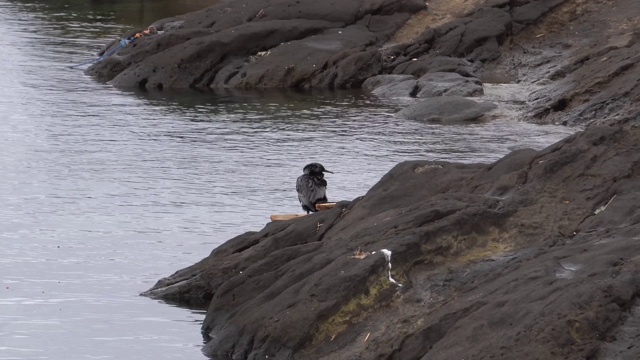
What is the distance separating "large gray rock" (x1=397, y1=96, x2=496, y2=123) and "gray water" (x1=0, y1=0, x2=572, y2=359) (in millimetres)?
604

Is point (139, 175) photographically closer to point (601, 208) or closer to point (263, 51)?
point (263, 51)

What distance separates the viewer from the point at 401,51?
37906 mm

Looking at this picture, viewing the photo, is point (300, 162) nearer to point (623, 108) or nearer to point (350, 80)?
point (623, 108)

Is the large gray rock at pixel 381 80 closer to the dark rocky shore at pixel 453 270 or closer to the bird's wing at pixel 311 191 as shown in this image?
the bird's wing at pixel 311 191

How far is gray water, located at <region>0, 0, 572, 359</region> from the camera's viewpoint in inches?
675

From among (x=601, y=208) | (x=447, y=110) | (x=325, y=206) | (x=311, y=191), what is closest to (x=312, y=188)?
(x=311, y=191)

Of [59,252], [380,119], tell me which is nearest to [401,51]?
[380,119]

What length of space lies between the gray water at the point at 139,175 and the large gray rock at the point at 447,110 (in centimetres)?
60

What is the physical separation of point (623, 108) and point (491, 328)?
1808 cm

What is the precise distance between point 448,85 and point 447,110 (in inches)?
96.0

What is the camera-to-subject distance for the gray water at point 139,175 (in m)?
17.1

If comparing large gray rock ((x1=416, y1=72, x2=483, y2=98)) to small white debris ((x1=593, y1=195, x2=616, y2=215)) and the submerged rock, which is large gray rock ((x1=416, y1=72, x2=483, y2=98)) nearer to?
the submerged rock

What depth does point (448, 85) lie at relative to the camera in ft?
112

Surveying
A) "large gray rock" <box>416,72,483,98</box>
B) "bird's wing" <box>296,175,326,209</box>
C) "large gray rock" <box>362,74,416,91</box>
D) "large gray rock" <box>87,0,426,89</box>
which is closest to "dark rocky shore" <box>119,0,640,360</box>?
"bird's wing" <box>296,175,326,209</box>
